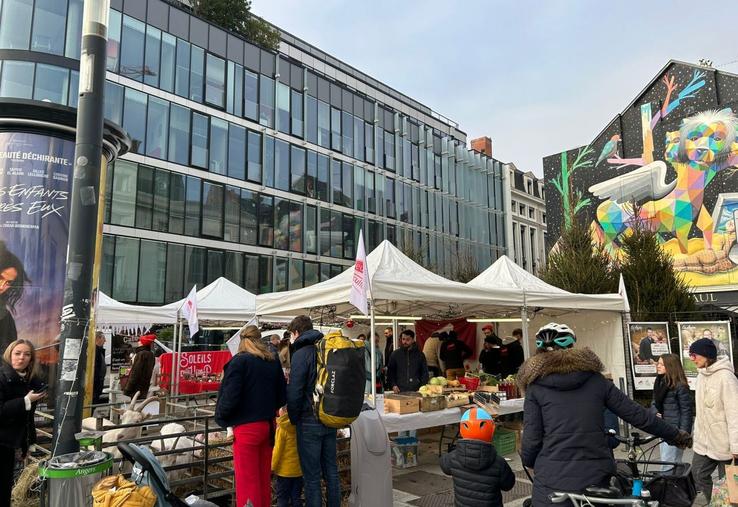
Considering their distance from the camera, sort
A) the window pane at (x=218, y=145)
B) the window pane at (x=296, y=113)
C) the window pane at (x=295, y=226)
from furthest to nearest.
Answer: the window pane at (x=296, y=113)
the window pane at (x=295, y=226)
the window pane at (x=218, y=145)

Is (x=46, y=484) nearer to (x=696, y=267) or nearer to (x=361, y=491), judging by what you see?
(x=361, y=491)

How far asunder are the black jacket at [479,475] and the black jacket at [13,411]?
3.25 metres

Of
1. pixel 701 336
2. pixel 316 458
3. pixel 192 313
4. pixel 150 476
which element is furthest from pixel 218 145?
pixel 150 476

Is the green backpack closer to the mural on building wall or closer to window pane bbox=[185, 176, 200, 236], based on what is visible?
the mural on building wall

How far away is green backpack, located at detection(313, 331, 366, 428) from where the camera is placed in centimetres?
458

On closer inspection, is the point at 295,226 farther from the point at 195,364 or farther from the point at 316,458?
the point at 316,458

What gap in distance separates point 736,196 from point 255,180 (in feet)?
72.9

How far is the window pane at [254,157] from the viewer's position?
28172mm

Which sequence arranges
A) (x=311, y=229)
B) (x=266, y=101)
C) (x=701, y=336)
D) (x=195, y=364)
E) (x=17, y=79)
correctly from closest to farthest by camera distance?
1. (x=701, y=336)
2. (x=195, y=364)
3. (x=17, y=79)
4. (x=266, y=101)
5. (x=311, y=229)

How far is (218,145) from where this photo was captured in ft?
88.2

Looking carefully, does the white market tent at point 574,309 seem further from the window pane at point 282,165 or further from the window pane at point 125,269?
the window pane at point 282,165

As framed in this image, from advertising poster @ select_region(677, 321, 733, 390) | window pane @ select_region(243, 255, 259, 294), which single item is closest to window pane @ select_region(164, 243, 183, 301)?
window pane @ select_region(243, 255, 259, 294)

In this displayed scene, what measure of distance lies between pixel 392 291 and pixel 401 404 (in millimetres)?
1474

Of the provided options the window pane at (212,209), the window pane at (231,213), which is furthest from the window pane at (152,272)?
the window pane at (231,213)
